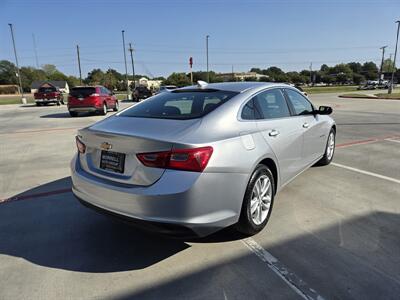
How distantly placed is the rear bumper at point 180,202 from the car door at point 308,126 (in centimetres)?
200

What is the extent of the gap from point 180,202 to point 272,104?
2042 millimetres

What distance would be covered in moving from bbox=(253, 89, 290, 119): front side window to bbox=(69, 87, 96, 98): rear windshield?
1385 centimetres

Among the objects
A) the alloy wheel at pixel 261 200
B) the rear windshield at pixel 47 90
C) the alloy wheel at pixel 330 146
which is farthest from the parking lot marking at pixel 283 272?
the rear windshield at pixel 47 90

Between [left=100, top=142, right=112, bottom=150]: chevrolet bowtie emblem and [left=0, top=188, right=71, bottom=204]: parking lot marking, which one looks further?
[left=0, top=188, right=71, bottom=204]: parking lot marking

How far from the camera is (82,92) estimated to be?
16219mm

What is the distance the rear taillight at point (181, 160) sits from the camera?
8.45ft

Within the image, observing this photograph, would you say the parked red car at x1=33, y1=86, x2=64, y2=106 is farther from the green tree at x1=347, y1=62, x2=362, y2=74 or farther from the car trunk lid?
the green tree at x1=347, y1=62, x2=362, y2=74

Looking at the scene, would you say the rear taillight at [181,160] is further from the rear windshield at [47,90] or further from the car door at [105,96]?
the rear windshield at [47,90]

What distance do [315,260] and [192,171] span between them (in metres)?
1.45

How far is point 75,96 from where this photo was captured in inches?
635

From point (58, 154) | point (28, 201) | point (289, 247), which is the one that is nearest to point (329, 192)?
point (289, 247)

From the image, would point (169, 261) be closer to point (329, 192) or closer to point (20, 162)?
point (329, 192)

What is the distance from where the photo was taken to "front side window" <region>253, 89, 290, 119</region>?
3.71 meters

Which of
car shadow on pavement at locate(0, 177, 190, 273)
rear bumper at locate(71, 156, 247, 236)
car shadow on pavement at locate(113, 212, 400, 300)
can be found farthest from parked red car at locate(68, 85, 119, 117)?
car shadow on pavement at locate(113, 212, 400, 300)
